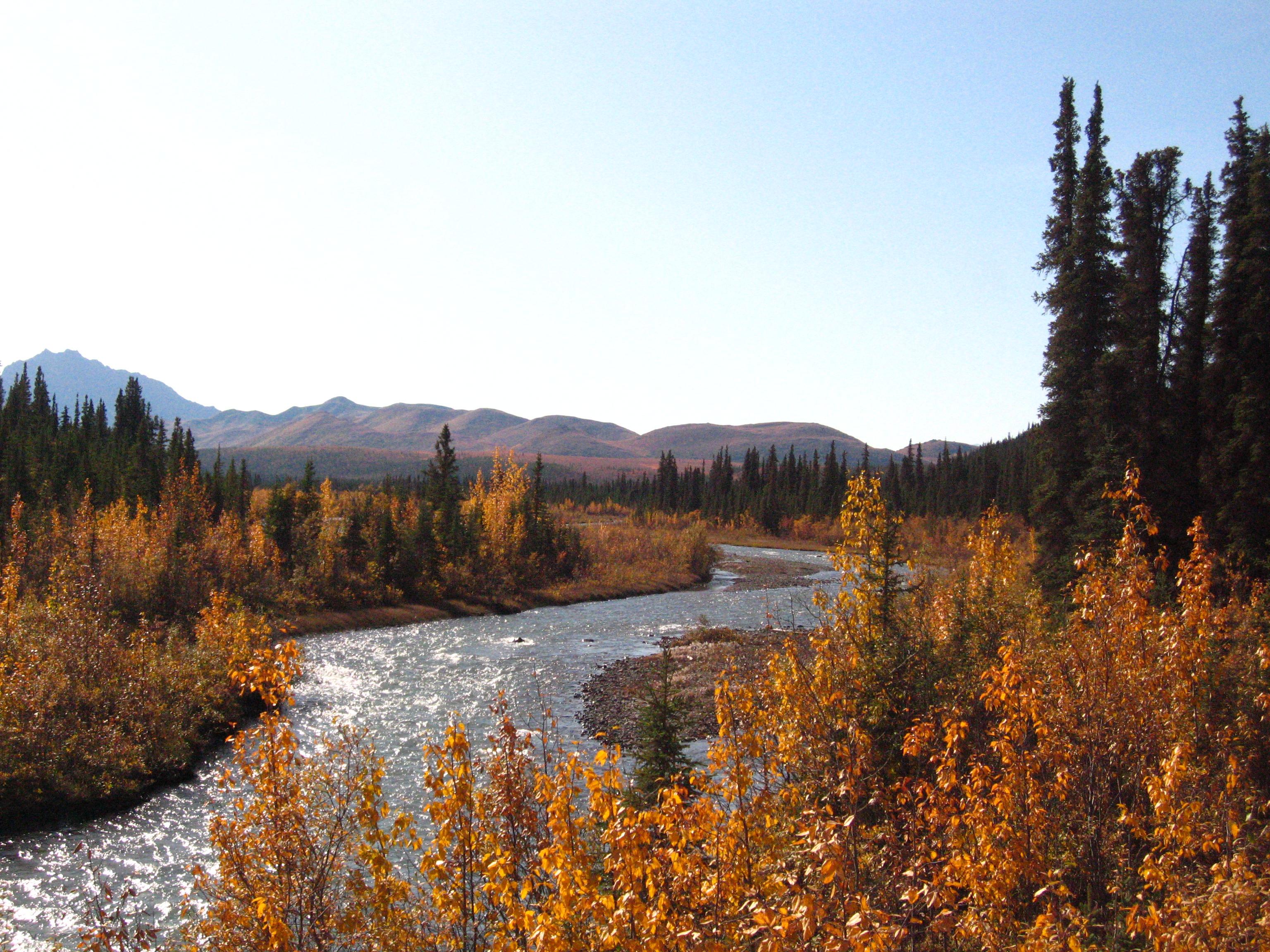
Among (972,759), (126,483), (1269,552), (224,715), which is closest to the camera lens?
(972,759)

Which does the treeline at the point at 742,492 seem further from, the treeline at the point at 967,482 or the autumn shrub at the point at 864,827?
the autumn shrub at the point at 864,827

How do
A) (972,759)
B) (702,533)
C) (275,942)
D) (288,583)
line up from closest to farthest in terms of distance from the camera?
(275,942) → (972,759) → (288,583) → (702,533)

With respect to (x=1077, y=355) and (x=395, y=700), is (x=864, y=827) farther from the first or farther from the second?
(x=1077, y=355)

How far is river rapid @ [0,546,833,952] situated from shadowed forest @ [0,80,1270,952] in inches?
29.3

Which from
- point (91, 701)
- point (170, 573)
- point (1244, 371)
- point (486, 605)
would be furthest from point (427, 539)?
point (1244, 371)

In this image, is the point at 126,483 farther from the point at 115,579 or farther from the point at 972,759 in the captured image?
the point at 972,759

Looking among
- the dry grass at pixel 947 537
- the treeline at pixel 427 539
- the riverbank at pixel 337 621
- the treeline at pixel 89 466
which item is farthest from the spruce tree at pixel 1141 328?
the treeline at pixel 89 466

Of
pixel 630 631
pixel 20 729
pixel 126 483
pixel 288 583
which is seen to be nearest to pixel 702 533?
pixel 630 631

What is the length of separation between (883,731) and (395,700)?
1588 cm

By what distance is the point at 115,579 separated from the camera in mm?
26516

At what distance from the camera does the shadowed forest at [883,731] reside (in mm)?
5062

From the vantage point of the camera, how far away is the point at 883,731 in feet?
37.5

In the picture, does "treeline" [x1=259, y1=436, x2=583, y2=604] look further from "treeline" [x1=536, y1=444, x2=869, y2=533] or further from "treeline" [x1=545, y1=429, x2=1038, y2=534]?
"treeline" [x1=536, y1=444, x2=869, y2=533]

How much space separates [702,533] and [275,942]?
60.4 metres
